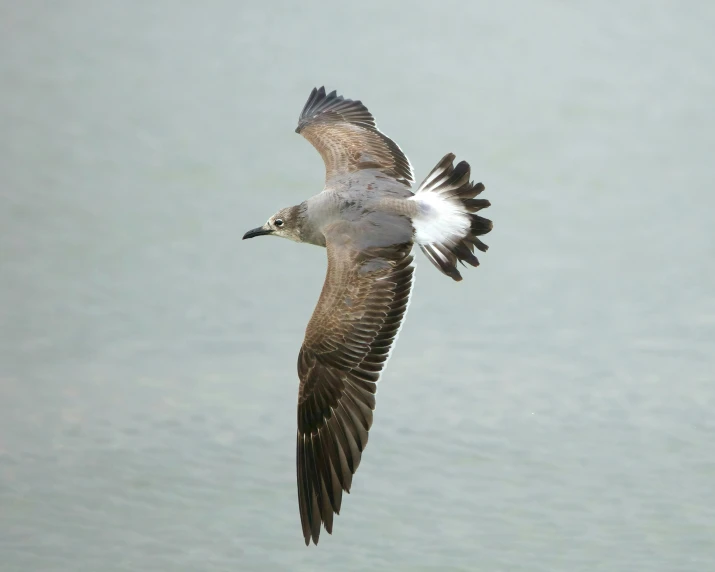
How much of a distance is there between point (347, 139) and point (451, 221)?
4.63 ft

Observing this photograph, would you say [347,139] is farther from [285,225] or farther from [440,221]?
[440,221]

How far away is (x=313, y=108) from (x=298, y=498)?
3154 millimetres

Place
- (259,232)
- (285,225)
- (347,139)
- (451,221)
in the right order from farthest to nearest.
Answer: (347,139), (259,232), (285,225), (451,221)

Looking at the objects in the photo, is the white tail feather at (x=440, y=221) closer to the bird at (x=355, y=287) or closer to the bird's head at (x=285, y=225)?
the bird at (x=355, y=287)

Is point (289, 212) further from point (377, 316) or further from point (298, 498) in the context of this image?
point (298, 498)

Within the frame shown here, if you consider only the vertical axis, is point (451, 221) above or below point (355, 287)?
above

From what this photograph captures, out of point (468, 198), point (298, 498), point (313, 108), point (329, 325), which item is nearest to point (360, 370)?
point (329, 325)

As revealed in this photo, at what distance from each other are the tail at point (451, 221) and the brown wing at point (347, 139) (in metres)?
0.67

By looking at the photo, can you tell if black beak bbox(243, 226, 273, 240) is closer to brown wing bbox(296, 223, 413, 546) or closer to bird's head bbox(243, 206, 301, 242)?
bird's head bbox(243, 206, 301, 242)

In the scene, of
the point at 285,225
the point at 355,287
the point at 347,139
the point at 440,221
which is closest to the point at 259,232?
the point at 285,225

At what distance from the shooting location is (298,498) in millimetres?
6281

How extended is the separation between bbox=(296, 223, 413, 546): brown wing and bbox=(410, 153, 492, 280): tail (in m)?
0.26

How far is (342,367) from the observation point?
6359 mm

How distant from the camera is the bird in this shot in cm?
629
